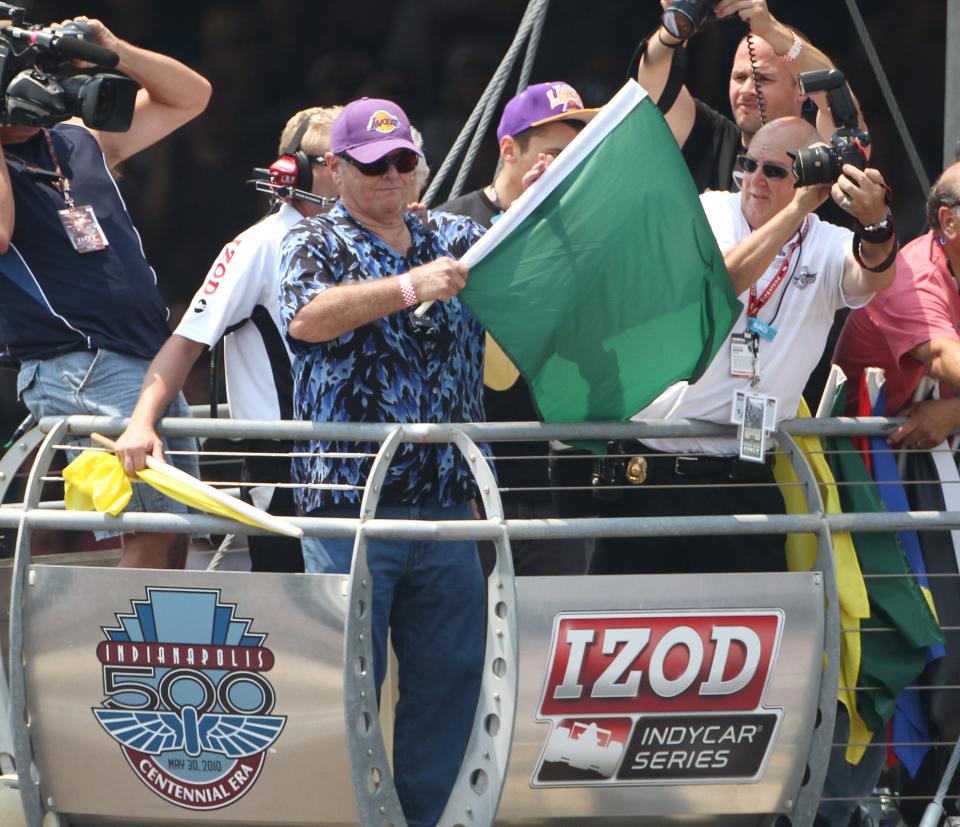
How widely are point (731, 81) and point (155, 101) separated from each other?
1782 mm

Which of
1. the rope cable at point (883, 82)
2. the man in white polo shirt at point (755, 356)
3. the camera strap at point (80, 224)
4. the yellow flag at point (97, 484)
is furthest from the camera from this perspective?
the rope cable at point (883, 82)

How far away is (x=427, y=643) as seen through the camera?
3875 mm

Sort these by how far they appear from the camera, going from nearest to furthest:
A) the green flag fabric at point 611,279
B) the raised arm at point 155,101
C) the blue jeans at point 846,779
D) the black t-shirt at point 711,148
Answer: the green flag fabric at point 611,279 → the blue jeans at point 846,779 → the raised arm at point 155,101 → the black t-shirt at point 711,148

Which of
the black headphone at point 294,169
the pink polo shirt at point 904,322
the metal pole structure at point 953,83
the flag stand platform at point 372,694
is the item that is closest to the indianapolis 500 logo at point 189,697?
the flag stand platform at point 372,694

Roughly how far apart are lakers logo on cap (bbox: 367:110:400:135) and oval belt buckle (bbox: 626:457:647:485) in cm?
108

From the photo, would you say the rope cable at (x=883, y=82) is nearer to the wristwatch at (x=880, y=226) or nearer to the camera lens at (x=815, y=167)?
the wristwatch at (x=880, y=226)

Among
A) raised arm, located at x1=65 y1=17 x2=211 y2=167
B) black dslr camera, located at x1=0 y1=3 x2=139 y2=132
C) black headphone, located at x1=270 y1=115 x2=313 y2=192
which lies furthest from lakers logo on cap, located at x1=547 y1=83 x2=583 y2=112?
black dslr camera, located at x1=0 y1=3 x2=139 y2=132

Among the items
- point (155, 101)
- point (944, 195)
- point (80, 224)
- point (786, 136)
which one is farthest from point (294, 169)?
point (944, 195)

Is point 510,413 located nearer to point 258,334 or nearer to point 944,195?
point 258,334

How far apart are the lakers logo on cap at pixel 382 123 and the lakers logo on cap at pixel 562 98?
0.90 meters

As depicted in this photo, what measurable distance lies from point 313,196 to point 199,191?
1.82m

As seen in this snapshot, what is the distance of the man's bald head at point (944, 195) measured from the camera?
4223 millimetres

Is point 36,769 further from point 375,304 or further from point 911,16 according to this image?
point 911,16

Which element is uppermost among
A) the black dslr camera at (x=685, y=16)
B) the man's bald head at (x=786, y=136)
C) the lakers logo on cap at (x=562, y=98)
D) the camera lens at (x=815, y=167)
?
the black dslr camera at (x=685, y=16)
